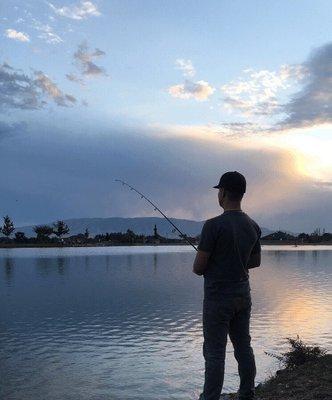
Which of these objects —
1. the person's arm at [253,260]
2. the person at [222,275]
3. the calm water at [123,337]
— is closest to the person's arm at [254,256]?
the person's arm at [253,260]

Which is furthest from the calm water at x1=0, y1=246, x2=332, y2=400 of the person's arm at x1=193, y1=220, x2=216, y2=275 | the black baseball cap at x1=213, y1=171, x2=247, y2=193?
the black baseball cap at x1=213, y1=171, x2=247, y2=193

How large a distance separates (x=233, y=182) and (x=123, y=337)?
11.2 m

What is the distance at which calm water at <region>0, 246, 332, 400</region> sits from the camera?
35.7ft

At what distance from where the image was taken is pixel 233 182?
218 inches

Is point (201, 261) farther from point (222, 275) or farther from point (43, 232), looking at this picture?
point (43, 232)

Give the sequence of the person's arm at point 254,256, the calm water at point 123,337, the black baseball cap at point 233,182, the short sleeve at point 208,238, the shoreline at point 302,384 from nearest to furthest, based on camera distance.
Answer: the short sleeve at point 208,238 < the black baseball cap at point 233,182 < the person's arm at point 254,256 < the shoreline at point 302,384 < the calm water at point 123,337

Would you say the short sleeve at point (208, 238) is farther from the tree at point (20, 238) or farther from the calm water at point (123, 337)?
the tree at point (20, 238)

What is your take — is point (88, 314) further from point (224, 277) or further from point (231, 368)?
point (224, 277)

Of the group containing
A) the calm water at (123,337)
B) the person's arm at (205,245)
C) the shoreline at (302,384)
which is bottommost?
the calm water at (123,337)

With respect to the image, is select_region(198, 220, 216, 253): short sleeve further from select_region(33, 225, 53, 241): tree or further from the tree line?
select_region(33, 225, 53, 241): tree

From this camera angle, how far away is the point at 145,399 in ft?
32.6

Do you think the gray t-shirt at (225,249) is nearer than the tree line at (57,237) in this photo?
Yes

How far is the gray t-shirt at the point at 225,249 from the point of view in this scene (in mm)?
5305

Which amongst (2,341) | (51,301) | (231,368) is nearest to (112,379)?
(231,368)
